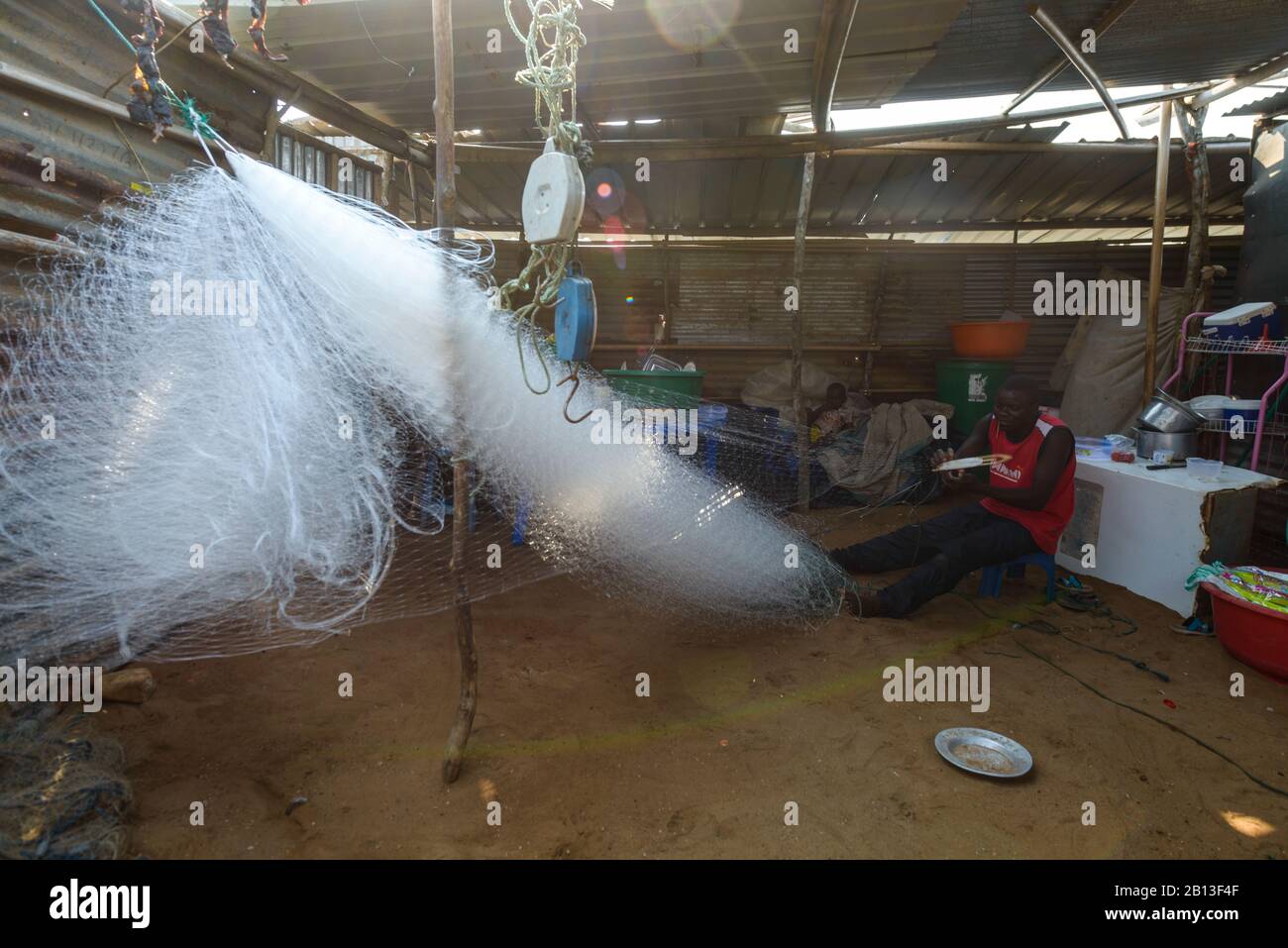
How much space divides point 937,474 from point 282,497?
6.45m

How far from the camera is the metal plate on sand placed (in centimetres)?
282

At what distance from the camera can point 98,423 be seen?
2.28 meters

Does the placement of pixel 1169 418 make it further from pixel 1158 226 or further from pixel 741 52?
pixel 741 52

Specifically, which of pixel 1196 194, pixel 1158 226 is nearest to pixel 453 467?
pixel 1158 226

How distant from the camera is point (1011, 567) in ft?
16.1

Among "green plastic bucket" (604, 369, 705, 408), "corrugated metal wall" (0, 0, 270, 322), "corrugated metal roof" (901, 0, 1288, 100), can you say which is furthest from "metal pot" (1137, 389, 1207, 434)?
"corrugated metal wall" (0, 0, 270, 322)

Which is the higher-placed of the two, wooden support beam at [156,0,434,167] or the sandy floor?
wooden support beam at [156,0,434,167]

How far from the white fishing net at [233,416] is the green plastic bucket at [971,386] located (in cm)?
656

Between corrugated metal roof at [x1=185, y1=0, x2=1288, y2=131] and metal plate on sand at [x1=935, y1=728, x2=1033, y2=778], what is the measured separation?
4033 mm

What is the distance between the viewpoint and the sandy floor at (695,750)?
2447 millimetres

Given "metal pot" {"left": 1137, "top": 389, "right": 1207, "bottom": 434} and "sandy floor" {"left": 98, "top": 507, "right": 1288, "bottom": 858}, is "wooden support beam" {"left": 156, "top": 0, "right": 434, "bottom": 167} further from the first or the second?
"metal pot" {"left": 1137, "top": 389, "right": 1207, "bottom": 434}

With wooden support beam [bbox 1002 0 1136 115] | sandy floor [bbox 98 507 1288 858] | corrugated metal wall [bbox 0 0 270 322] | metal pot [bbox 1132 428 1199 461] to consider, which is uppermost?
wooden support beam [bbox 1002 0 1136 115]

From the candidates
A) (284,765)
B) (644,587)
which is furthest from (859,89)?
(284,765)

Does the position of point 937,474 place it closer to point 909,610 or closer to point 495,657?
point 909,610
